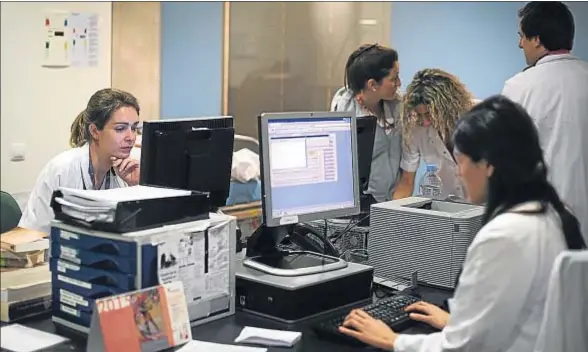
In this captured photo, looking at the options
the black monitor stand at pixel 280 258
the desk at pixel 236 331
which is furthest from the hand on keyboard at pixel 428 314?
the black monitor stand at pixel 280 258

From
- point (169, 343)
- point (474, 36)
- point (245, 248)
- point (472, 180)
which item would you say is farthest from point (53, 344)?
point (474, 36)

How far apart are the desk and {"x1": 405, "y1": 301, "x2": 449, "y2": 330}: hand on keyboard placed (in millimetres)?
21

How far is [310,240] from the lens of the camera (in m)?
2.38

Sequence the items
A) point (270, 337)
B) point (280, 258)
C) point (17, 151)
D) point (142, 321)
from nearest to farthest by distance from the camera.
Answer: point (142, 321)
point (270, 337)
point (280, 258)
point (17, 151)

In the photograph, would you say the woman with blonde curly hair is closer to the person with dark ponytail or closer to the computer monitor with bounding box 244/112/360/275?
the computer monitor with bounding box 244/112/360/275

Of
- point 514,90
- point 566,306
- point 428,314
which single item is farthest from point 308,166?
point 514,90

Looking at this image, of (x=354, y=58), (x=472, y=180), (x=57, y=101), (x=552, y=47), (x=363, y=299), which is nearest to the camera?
(x=472, y=180)

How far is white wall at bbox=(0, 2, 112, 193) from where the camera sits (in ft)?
12.2

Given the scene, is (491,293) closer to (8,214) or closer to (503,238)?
(503,238)

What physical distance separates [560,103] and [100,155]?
1.85m

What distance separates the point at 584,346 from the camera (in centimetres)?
166

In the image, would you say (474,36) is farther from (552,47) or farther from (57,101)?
(57,101)

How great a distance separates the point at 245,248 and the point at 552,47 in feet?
5.65

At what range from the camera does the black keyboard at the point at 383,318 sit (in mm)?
1855
